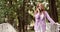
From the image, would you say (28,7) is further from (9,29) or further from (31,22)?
(9,29)

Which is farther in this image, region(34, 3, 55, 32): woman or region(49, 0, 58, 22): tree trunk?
region(49, 0, 58, 22): tree trunk

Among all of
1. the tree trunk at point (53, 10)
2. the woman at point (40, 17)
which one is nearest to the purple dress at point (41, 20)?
the woman at point (40, 17)

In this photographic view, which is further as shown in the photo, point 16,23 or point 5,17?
point 16,23

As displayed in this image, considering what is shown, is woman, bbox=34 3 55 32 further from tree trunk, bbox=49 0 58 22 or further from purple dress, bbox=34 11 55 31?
tree trunk, bbox=49 0 58 22

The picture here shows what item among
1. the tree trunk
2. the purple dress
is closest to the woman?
the purple dress

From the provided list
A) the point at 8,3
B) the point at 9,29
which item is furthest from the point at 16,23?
the point at 9,29

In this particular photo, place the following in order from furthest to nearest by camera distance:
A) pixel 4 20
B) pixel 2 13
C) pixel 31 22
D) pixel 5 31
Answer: pixel 31 22 < pixel 4 20 < pixel 2 13 < pixel 5 31

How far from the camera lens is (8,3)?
28.2 ft

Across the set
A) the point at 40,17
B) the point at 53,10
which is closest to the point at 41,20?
the point at 40,17

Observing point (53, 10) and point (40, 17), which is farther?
point (53, 10)

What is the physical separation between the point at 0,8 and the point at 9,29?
90 centimetres

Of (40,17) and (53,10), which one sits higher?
(40,17)

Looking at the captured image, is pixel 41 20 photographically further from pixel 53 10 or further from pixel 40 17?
pixel 53 10

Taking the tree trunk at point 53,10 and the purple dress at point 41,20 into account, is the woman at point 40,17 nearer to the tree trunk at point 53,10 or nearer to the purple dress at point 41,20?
the purple dress at point 41,20
